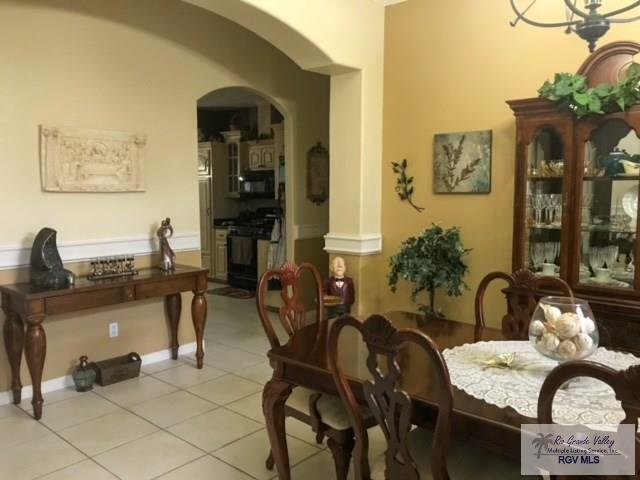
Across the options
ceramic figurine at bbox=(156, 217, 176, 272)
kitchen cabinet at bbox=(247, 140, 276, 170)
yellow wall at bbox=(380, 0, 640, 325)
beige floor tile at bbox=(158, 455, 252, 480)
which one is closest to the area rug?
kitchen cabinet at bbox=(247, 140, 276, 170)

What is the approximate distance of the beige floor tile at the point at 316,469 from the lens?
8.65ft

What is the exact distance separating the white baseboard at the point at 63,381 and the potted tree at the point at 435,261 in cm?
205

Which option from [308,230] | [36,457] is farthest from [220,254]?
[36,457]

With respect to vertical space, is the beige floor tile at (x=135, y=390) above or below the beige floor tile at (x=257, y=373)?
below

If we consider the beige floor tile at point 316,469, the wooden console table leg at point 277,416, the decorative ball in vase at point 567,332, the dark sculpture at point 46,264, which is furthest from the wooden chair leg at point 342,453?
the dark sculpture at point 46,264

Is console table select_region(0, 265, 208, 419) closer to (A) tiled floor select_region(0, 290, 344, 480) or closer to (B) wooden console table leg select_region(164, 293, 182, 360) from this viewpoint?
(A) tiled floor select_region(0, 290, 344, 480)

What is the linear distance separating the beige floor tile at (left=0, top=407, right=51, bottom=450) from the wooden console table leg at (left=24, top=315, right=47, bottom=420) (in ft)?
0.25

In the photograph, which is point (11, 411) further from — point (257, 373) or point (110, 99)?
point (110, 99)

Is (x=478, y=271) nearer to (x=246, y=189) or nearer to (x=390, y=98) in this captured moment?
(x=390, y=98)

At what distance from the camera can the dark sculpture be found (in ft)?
11.0

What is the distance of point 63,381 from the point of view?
3.81 m

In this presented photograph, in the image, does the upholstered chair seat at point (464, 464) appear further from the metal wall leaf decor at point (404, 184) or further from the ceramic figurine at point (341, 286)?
the metal wall leaf decor at point (404, 184)

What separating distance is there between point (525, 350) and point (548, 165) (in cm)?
140

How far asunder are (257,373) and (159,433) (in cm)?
111
